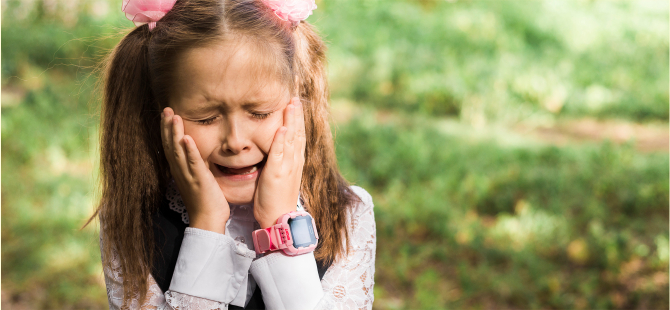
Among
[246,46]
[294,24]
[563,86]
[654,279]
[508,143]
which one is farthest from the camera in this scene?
[563,86]

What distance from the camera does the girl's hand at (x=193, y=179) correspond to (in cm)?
141

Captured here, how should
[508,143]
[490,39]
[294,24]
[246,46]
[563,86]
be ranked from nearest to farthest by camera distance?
[246,46], [294,24], [508,143], [563,86], [490,39]

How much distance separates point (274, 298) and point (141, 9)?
2.73 feet

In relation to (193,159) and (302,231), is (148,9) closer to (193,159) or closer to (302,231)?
(193,159)

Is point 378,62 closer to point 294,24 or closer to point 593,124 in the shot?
point 593,124

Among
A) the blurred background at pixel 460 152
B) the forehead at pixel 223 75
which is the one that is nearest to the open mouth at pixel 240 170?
the forehead at pixel 223 75

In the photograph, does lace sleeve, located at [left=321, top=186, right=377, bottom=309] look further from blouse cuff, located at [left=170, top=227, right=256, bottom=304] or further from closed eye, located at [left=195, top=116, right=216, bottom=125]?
closed eye, located at [left=195, top=116, right=216, bottom=125]

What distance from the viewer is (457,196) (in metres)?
4.18

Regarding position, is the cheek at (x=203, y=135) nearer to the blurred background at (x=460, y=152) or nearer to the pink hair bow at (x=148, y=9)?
the pink hair bow at (x=148, y=9)

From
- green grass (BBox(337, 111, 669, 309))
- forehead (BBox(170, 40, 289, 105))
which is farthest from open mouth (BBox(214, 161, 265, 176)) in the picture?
green grass (BBox(337, 111, 669, 309))

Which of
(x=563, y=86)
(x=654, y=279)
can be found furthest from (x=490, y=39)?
(x=654, y=279)

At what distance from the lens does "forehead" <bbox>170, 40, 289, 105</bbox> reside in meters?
1.36

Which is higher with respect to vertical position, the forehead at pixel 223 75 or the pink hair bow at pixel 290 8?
the pink hair bow at pixel 290 8

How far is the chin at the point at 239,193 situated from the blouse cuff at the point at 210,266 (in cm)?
11
